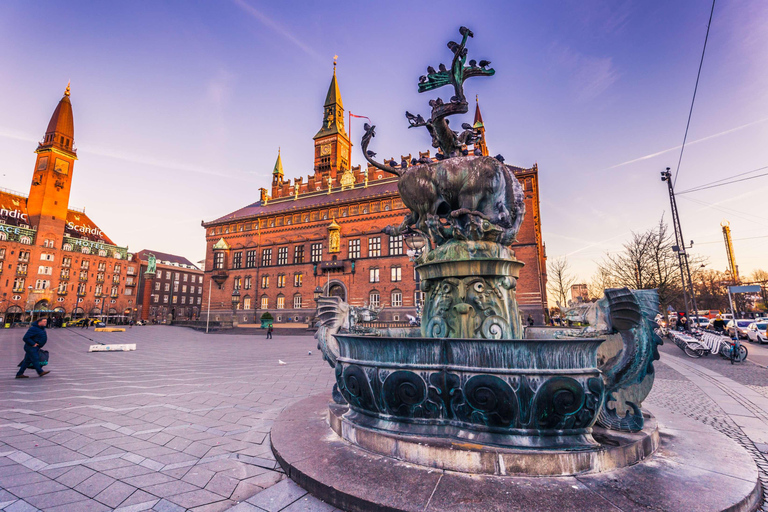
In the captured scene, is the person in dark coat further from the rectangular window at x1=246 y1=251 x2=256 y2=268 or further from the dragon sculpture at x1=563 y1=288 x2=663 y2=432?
the rectangular window at x1=246 y1=251 x2=256 y2=268

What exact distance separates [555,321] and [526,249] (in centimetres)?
947

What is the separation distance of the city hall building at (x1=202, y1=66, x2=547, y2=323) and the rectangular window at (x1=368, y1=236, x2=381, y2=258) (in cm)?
12

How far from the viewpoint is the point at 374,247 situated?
40438 millimetres

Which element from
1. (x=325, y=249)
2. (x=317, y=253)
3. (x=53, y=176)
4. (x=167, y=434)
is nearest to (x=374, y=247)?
(x=325, y=249)

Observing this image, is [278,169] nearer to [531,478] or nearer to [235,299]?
[235,299]

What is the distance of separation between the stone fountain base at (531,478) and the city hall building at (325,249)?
31691 millimetres

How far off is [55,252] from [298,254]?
45326mm

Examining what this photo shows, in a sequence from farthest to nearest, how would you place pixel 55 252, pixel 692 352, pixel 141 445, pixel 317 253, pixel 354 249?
1. pixel 55 252
2. pixel 317 253
3. pixel 354 249
4. pixel 692 352
5. pixel 141 445

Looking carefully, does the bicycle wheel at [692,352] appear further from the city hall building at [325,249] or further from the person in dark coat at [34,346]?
the person in dark coat at [34,346]

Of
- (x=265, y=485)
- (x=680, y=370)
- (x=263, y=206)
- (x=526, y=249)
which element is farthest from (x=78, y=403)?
(x=263, y=206)

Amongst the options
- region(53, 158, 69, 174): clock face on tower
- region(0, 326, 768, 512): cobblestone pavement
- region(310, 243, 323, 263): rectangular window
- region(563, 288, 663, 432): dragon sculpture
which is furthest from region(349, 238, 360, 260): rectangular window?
region(53, 158, 69, 174): clock face on tower

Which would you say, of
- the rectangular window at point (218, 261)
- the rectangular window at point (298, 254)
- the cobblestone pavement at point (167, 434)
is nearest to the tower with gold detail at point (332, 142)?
the rectangular window at point (298, 254)

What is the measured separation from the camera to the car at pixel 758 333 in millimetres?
21016

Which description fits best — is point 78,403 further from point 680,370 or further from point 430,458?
point 680,370
